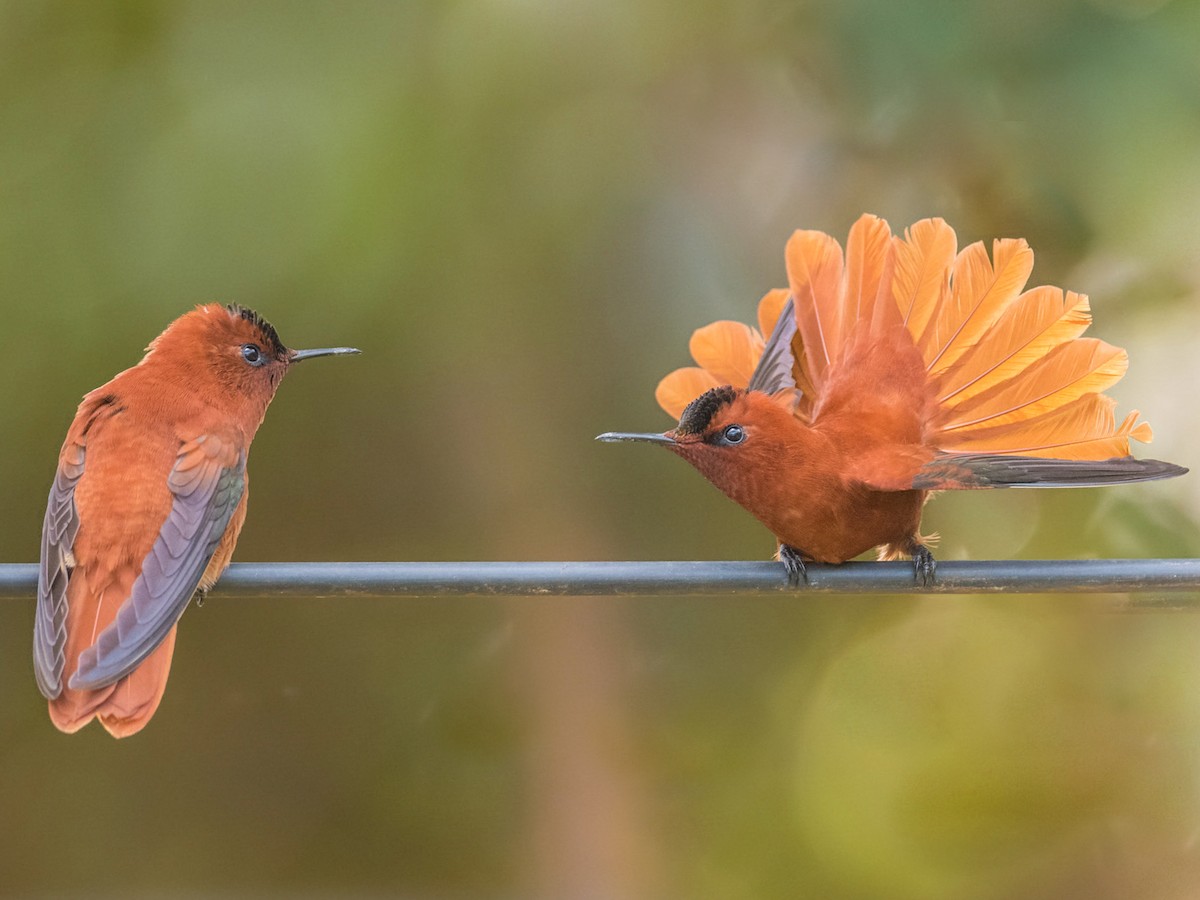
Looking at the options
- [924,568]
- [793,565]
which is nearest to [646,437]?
[793,565]

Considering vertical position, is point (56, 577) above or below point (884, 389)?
below

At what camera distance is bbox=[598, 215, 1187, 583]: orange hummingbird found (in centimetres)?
240

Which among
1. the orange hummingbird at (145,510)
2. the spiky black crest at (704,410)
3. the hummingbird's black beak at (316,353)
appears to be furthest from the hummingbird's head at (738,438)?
the orange hummingbird at (145,510)

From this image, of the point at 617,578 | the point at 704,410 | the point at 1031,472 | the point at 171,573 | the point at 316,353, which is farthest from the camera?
the point at 316,353

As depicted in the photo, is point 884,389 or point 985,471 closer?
point 985,471

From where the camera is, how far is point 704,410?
238cm

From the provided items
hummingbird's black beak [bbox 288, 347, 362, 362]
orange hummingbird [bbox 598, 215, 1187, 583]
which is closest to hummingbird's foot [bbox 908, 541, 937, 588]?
orange hummingbird [bbox 598, 215, 1187, 583]

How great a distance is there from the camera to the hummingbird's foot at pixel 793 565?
2.13 metres

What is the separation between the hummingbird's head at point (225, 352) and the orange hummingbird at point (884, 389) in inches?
31.5

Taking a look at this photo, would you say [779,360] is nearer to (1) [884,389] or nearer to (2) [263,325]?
(1) [884,389]

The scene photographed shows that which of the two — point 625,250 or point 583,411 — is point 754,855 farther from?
point 625,250

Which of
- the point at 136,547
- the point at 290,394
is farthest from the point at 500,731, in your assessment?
the point at 136,547

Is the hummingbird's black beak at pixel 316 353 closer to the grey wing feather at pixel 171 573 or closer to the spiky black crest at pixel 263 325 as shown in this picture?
the spiky black crest at pixel 263 325

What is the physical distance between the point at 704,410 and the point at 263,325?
933 millimetres
